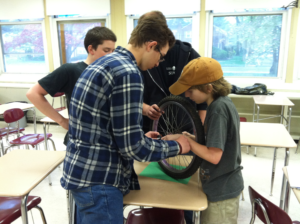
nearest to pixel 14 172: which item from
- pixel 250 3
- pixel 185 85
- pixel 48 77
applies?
pixel 48 77

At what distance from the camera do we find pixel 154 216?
50.7 inches

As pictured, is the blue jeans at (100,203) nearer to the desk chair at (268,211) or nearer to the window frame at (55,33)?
the desk chair at (268,211)

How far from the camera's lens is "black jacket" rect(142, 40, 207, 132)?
1.56 meters

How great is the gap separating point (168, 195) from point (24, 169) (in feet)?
2.56

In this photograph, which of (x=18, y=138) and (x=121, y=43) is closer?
(x=18, y=138)

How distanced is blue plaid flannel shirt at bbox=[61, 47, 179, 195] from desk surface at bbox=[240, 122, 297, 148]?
1253 millimetres

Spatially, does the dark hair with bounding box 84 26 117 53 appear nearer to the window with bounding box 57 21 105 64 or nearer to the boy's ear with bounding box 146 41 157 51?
the boy's ear with bounding box 146 41 157 51

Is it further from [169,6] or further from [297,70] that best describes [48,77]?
[297,70]

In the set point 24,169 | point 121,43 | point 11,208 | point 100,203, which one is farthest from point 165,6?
point 100,203

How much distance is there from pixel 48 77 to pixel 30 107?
211cm

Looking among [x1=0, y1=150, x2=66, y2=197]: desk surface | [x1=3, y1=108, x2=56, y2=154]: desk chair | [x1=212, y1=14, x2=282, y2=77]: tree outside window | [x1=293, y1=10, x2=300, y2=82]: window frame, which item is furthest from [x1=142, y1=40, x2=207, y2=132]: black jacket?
[x1=293, y1=10, x2=300, y2=82]: window frame

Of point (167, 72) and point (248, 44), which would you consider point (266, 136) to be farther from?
point (248, 44)

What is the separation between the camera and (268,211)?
1.11 metres

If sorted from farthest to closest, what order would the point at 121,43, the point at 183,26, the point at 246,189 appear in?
1. the point at 121,43
2. the point at 183,26
3. the point at 246,189
